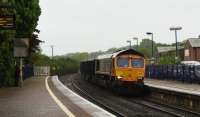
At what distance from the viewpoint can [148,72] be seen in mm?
58031

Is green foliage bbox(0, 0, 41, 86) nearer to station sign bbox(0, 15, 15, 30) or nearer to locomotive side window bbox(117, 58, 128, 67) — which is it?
locomotive side window bbox(117, 58, 128, 67)

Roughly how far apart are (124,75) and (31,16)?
10276 millimetres

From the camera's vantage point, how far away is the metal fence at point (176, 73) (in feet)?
131

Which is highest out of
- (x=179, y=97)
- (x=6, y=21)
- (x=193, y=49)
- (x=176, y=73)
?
(x=193, y=49)

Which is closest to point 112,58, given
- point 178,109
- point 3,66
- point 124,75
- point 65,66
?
point 124,75

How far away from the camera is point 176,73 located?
45531mm

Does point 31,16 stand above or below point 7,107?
above

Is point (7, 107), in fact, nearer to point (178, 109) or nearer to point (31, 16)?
point (178, 109)

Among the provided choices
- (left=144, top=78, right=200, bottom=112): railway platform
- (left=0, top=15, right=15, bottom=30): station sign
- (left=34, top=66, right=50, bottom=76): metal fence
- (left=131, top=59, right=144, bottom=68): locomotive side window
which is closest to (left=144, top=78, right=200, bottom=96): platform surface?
(left=144, top=78, right=200, bottom=112): railway platform

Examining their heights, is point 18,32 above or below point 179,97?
above

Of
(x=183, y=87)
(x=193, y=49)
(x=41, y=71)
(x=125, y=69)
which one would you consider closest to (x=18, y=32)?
(x=125, y=69)

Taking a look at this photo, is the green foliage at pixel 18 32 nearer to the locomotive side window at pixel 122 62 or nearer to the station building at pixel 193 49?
the locomotive side window at pixel 122 62

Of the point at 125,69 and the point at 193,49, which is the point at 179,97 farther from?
the point at 193,49

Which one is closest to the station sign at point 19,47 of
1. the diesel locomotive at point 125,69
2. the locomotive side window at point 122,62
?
the diesel locomotive at point 125,69
